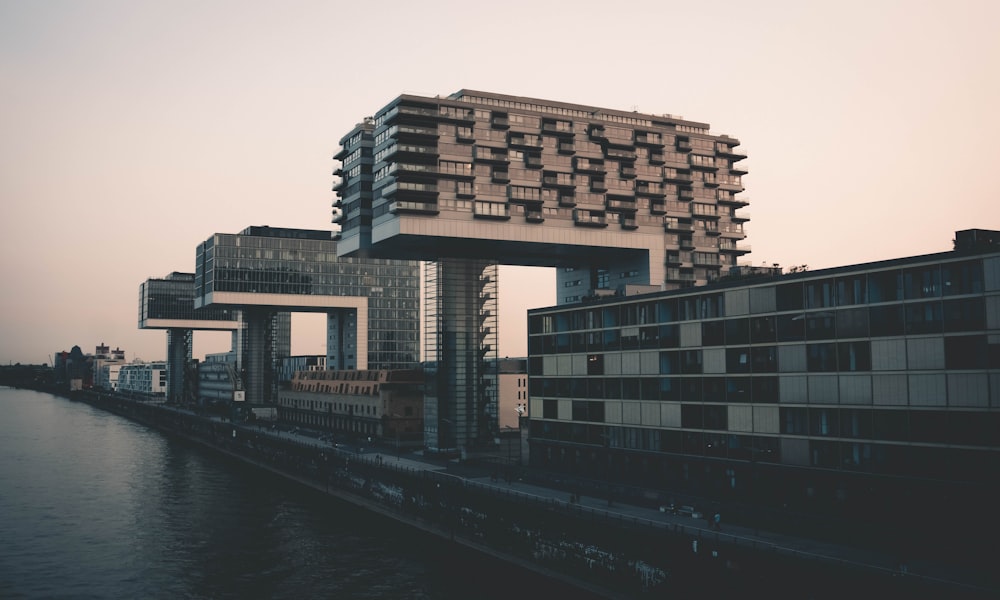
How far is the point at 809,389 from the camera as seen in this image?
237ft

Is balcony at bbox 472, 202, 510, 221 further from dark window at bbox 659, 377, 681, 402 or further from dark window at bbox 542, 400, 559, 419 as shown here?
dark window at bbox 659, 377, 681, 402

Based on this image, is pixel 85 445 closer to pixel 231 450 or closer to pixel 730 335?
pixel 231 450

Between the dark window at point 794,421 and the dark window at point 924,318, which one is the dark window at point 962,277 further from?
the dark window at point 794,421

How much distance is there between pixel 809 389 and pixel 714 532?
66.7 ft

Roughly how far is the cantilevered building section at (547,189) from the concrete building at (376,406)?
27.8 m

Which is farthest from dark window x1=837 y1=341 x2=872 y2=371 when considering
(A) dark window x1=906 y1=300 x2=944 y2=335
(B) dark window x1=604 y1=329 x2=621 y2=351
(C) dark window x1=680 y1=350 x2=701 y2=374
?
(B) dark window x1=604 y1=329 x2=621 y2=351

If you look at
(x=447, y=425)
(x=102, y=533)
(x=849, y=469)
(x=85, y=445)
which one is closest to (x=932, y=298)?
(x=849, y=469)

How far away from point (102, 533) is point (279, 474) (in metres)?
48.2

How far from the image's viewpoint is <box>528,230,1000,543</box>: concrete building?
6062 centimetres

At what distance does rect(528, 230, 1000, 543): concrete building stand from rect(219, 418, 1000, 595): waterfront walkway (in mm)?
12066

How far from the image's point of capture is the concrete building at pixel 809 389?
199ft

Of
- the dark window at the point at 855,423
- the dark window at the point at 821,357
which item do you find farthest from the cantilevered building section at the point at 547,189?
the dark window at the point at 855,423

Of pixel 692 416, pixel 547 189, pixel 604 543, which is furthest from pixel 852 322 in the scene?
pixel 547 189

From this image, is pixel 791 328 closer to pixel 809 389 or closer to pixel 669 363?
pixel 809 389
